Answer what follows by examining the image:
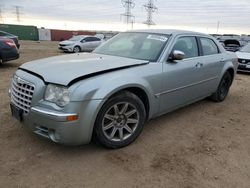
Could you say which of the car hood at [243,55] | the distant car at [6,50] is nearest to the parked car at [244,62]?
the car hood at [243,55]

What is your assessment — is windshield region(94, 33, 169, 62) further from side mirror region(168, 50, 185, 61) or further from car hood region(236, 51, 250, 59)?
car hood region(236, 51, 250, 59)

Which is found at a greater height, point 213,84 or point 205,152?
point 213,84

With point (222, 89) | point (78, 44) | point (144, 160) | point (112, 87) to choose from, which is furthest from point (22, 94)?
point (78, 44)

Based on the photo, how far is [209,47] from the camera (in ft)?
16.8

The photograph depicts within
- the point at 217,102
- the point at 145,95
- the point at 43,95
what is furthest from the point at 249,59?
the point at 43,95

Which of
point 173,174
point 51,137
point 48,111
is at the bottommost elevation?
point 173,174

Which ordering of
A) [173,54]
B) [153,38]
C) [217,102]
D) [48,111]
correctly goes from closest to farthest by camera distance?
[48,111] < [173,54] < [153,38] < [217,102]

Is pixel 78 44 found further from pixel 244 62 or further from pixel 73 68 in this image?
pixel 73 68

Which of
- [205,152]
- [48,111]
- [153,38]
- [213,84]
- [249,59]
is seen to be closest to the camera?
[48,111]

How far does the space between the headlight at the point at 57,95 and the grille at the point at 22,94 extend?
24 cm

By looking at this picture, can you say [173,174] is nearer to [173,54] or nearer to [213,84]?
[173,54]

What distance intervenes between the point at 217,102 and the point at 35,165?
432 centimetres

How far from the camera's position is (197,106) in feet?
17.6

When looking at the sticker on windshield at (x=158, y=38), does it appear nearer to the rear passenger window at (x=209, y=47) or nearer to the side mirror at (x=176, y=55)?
the side mirror at (x=176, y=55)
